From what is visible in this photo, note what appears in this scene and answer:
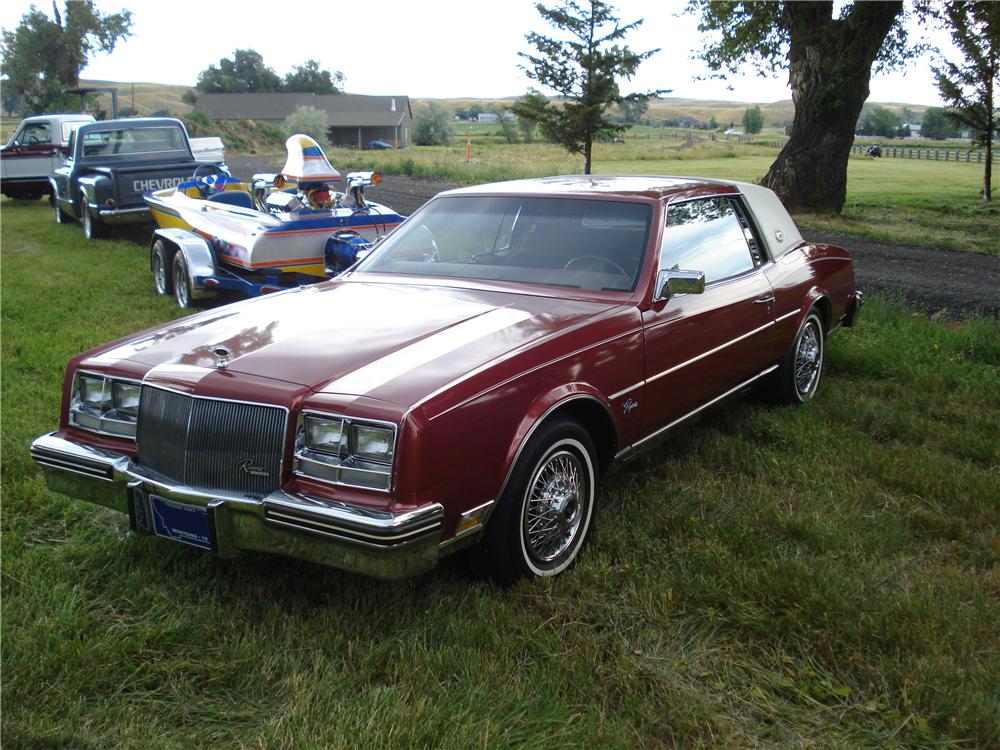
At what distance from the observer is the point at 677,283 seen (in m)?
3.87

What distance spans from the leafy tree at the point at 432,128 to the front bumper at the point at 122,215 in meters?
59.0

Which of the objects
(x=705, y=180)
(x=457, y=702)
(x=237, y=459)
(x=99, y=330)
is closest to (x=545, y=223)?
(x=705, y=180)

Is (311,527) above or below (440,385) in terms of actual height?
below

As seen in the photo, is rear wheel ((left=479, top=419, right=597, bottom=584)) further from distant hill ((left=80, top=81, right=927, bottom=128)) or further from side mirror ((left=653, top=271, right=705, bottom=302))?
distant hill ((left=80, top=81, right=927, bottom=128))

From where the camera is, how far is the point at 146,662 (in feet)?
9.32

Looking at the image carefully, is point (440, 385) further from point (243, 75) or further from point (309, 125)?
point (243, 75)

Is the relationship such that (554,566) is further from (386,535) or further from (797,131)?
(797,131)

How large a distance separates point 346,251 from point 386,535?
5.29 m

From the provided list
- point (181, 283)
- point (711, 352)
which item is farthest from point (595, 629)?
point (181, 283)

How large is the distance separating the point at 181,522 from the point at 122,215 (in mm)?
10345

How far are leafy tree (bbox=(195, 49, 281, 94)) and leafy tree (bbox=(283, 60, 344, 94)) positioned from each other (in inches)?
72.6

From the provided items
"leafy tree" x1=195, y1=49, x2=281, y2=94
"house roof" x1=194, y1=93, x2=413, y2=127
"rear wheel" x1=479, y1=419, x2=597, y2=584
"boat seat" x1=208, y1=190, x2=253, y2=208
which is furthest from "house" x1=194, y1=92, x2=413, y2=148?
"rear wheel" x1=479, y1=419, x2=597, y2=584

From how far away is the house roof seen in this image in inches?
2972

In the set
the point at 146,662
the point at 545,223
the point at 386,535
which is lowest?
the point at 146,662
